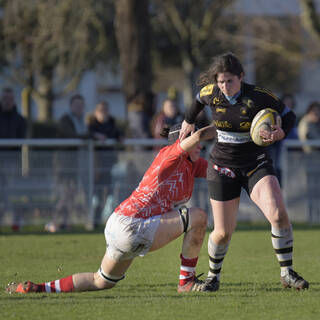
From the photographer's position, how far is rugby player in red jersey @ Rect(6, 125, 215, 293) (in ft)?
21.0

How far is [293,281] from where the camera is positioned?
6805mm

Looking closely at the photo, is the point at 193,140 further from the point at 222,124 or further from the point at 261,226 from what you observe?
the point at 261,226

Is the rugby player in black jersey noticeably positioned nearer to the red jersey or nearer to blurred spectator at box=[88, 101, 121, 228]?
the red jersey

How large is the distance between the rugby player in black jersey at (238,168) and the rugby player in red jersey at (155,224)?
0.21 metres

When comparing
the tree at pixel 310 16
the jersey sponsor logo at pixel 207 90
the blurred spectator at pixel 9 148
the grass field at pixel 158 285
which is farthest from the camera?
the tree at pixel 310 16

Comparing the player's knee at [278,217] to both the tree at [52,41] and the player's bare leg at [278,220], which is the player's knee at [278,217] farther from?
the tree at [52,41]

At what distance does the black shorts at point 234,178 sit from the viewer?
6910mm

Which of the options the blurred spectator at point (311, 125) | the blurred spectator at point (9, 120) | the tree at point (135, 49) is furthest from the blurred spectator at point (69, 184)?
the tree at point (135, 49)

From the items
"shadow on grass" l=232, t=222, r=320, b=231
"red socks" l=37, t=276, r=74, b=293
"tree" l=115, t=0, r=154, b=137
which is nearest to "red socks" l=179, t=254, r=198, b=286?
"red socks" l=37, t=276, r=74, b=293

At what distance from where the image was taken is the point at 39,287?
675 cm

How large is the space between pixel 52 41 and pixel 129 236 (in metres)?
18.3

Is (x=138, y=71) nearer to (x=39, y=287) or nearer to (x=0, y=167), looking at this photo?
(x=0, y=167)

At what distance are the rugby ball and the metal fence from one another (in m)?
5.84

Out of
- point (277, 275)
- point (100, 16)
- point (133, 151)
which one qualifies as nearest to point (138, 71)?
point (133, 151)
